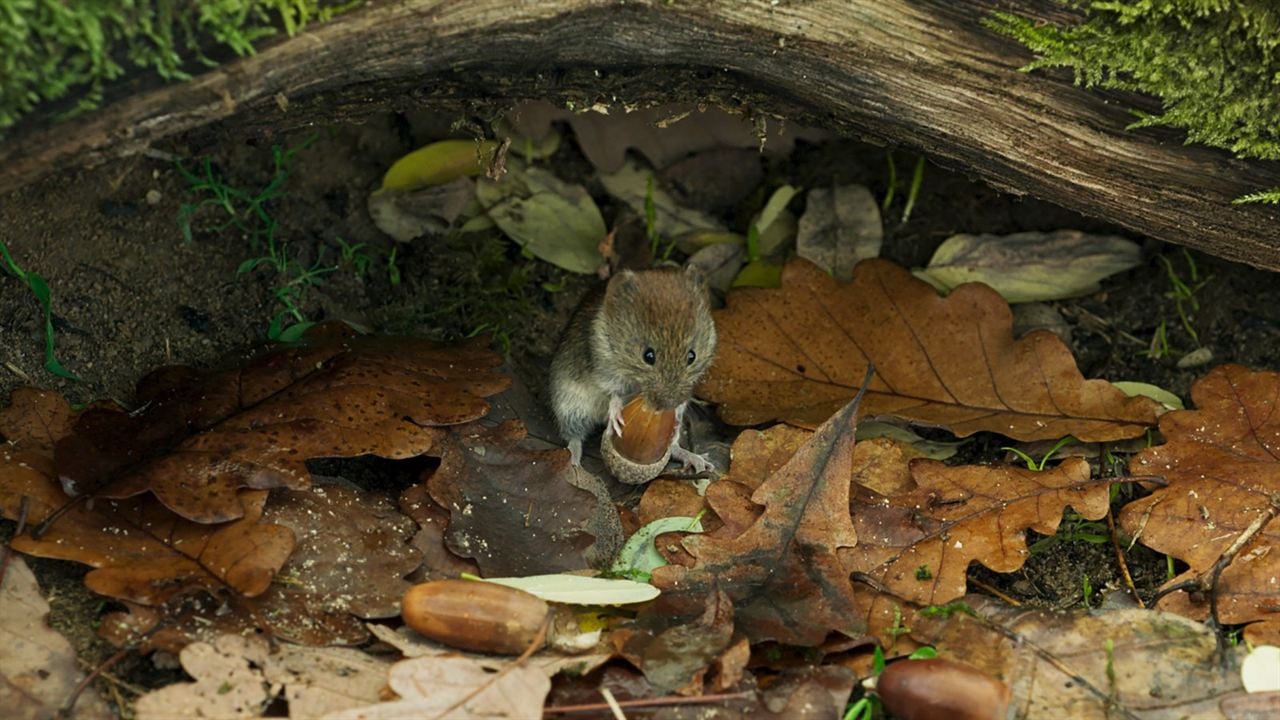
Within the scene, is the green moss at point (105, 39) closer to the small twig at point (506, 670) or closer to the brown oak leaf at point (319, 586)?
the brown oak leaf at point (319, 586)

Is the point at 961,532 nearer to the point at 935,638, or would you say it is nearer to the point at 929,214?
the point at 935,638

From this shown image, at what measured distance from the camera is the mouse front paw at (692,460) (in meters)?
4.70

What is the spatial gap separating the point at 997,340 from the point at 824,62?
1.46 meters

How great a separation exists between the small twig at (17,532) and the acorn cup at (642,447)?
76.3 inches

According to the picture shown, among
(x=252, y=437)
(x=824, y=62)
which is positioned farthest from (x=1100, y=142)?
(x=252, y=437)

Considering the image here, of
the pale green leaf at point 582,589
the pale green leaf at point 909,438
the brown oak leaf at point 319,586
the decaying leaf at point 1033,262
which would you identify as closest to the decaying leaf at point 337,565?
the brown oak leaf at point 319,586

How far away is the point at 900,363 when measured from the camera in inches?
189

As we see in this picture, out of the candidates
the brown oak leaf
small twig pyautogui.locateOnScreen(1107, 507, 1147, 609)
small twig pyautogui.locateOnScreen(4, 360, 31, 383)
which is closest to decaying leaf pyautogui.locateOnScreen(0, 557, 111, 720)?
the brown oak leaf

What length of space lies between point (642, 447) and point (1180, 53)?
2163 mm

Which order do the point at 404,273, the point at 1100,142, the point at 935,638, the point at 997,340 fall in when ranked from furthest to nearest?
the point at 404,273 → the point at 997,340 → the point at 1100,142 → the point at 935,638

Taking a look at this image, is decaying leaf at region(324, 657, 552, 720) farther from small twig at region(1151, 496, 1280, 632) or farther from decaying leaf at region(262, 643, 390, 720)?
small twig at region(1151, 496, 1280, 632)

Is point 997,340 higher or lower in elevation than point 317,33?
lower

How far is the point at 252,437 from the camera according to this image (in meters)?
3.91

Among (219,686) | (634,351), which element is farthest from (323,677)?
(634,351)
